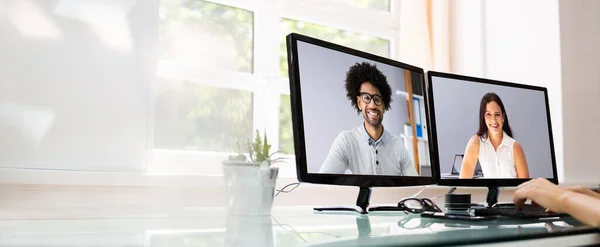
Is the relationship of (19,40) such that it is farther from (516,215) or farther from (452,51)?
(452,51)

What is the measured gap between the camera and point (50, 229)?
0.98 m

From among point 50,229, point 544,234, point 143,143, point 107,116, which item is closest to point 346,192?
point 143,143

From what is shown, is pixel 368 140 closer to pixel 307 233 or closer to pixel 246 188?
pixel 246 188

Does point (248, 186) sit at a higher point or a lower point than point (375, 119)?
lower

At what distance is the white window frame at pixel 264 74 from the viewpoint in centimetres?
187

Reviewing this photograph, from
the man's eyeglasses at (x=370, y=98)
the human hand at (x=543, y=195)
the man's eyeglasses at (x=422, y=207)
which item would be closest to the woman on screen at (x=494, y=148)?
the man's eyeglasses at (x=422, y=207)

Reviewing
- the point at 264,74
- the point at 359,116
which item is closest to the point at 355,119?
the point at 359,116

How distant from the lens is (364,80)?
148 centimetres

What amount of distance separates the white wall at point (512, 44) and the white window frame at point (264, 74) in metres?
0.50

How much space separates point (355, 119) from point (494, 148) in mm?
553

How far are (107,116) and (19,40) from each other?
295mm

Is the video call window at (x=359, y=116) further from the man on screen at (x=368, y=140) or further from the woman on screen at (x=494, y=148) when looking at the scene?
the woman on screen at (x=494, y=148)

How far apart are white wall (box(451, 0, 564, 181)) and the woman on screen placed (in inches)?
29.7

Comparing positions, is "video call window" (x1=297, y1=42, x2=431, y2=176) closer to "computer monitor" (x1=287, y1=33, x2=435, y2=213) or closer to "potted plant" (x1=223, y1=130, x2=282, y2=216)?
"computer monitor" (x1=287, y1=33, x2=435, y2=213)
